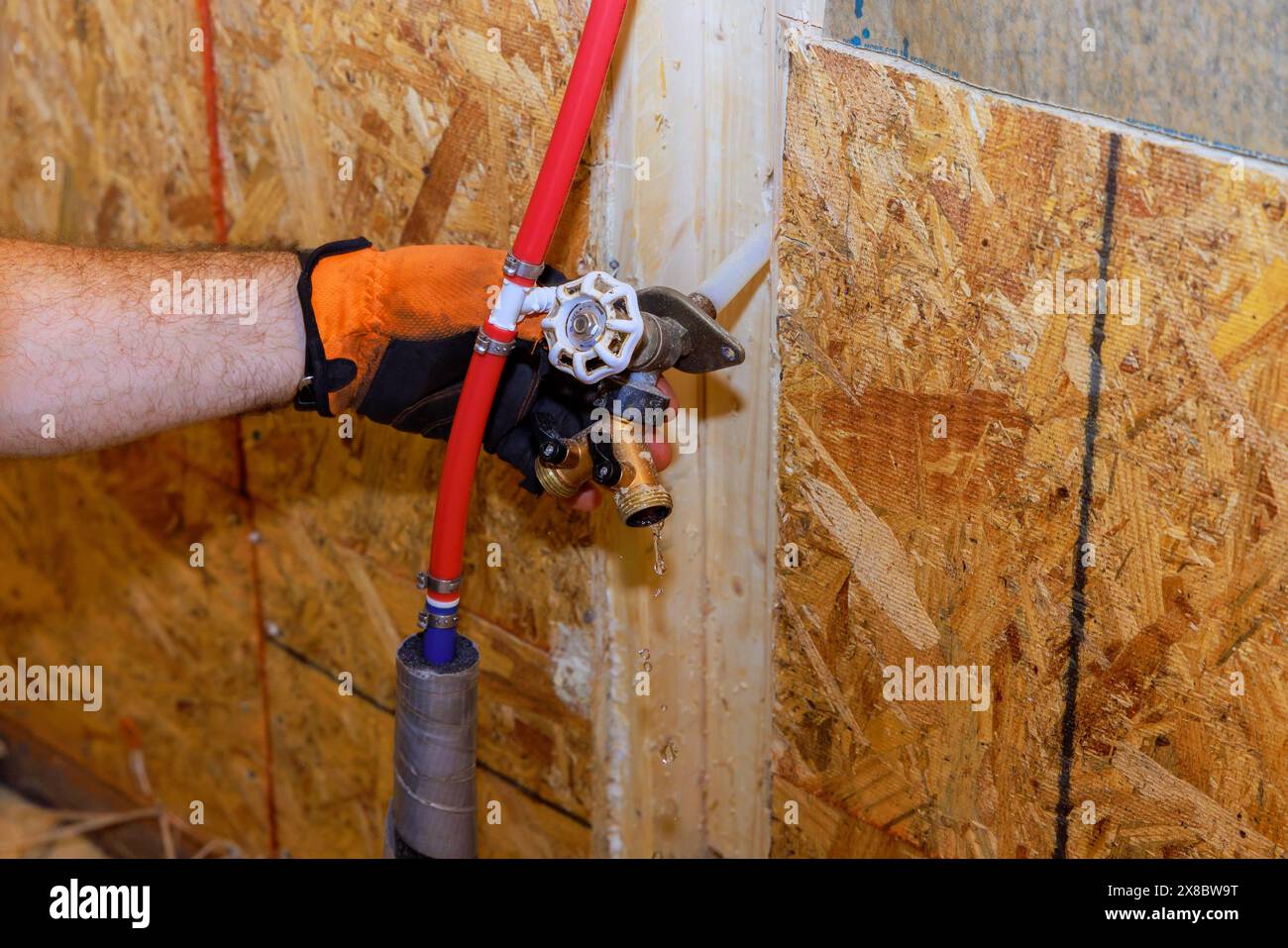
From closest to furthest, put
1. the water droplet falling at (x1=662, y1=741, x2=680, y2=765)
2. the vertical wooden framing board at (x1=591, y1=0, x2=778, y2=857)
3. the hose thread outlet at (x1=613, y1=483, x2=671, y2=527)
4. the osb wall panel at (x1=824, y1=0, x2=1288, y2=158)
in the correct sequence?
1. the osb wall panel at (x1=824, y1=0, x2=1288, y2=158)
2. the hose thread outlet at (x1=613, y1=483, x2=671, y2=527)
3. the vertical wooden framing board at (x1=591, y1=0, x2=778, y2=857)
4. the water droplet falling at (x1=662, y1=741, x2=680, y2=765)

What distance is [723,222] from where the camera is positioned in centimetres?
144

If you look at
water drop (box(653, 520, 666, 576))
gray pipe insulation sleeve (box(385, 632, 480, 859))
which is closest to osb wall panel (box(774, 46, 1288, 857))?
water drop (box(653, 520, 666, 576))

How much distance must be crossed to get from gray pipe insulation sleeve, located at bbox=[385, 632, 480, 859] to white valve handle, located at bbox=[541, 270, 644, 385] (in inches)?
15.1

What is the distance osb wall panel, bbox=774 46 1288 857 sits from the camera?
3.70ft

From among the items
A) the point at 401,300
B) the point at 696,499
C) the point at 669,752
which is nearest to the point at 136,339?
the point at 401,300

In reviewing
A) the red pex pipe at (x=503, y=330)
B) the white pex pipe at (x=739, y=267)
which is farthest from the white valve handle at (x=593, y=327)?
the white pex pipe at (x=739, y=267)

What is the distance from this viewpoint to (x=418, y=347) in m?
1.38

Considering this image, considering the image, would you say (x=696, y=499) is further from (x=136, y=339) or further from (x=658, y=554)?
(x=136, y=339)

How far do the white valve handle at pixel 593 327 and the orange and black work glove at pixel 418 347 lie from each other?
13cm

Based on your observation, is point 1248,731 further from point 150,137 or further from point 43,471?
point 43,471

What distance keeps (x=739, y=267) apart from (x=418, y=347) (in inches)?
15.0

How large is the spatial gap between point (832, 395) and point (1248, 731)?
1.82 feet

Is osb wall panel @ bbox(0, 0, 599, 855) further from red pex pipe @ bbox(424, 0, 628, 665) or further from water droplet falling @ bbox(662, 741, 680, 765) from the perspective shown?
red pex pipe @ bbox(424, 0, 628, 665)

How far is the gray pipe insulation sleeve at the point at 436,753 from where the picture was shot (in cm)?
135
